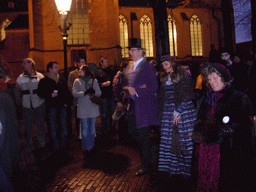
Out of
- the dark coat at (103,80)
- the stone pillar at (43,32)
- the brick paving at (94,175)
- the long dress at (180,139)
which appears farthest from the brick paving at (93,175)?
the stone pillar at (43,32)

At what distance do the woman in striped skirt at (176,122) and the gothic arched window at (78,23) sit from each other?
23613mm

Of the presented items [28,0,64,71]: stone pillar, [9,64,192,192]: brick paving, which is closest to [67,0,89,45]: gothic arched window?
[28,0,64,71]: stone pillar

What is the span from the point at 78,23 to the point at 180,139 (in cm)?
2432

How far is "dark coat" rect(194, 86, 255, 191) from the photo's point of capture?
260 cm

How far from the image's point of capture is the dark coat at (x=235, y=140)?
8.52 feet

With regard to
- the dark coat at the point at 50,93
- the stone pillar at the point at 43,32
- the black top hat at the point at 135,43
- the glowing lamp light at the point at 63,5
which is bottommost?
the dark coat at the point at 50,93

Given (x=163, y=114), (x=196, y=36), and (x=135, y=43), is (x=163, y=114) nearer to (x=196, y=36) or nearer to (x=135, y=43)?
(x=135, y=43)

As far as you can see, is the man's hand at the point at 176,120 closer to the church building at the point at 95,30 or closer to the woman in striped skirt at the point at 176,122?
the woman in striped skirt at the point at 176,122

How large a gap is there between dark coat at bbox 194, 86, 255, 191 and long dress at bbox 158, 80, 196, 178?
4.21 feet

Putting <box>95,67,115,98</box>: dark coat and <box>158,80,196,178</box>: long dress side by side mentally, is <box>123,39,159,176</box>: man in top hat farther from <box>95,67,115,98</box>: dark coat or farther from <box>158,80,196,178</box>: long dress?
<box>95,67,115,98</box>: dark coat

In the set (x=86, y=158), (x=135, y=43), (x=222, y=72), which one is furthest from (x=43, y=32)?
(x=222, y=72)

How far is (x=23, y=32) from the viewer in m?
32.9

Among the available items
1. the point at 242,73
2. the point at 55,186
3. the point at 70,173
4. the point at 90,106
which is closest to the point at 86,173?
the point at 70,173

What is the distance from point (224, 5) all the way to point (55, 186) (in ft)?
46.8
